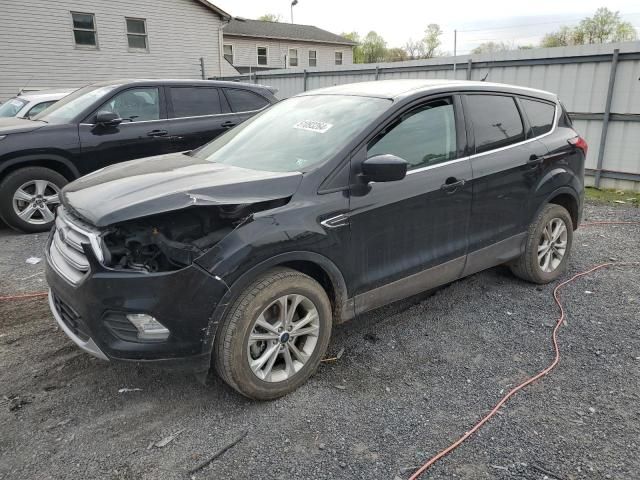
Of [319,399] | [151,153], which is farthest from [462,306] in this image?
[151,153]

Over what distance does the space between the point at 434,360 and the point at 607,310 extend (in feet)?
5.87

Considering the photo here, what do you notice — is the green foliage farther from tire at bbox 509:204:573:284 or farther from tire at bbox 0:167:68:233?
tire at bbox 509:204:573:284

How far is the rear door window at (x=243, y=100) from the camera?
763 cm

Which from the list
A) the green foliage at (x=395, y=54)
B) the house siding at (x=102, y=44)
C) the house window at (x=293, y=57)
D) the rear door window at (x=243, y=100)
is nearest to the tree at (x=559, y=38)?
the green foliage at (x=395, y=54)

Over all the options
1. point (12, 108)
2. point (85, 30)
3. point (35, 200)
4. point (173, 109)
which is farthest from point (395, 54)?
point (35, 200)

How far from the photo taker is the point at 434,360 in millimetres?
3424

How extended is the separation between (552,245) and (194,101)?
206 inches

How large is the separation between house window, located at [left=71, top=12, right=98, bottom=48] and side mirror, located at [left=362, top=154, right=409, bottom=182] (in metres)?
20.2

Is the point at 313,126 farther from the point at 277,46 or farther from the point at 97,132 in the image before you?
the point at 277,46

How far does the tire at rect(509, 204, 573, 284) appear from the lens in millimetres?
4406

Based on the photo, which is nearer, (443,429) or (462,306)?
(443,429)

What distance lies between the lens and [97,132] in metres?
6.51

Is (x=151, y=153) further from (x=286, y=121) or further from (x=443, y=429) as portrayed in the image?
(x=443, y=429)

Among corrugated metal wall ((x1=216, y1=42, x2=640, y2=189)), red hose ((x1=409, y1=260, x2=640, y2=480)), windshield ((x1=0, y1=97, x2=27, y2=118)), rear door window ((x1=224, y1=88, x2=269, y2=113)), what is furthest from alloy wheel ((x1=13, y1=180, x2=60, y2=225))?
corrugated metal wall ((x1=216, y1=42, x2=640, y2=189))
